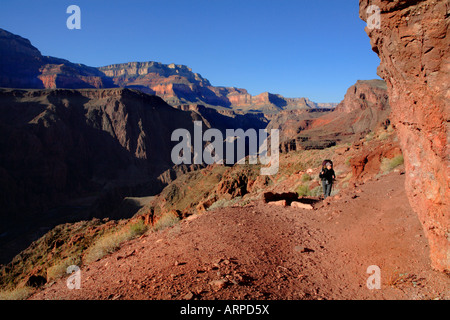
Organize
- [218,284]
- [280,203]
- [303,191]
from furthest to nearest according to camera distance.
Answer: [303,191]
[280,203]
[218,284]

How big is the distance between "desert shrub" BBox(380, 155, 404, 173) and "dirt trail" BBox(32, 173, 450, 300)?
4159 millimetres

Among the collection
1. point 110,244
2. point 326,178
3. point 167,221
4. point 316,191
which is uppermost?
point 326,178

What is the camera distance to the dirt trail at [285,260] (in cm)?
355

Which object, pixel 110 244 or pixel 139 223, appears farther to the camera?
pixel 139 223

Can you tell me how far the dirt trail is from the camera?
3.55 metres

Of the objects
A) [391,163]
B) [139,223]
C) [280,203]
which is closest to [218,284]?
[280,203]

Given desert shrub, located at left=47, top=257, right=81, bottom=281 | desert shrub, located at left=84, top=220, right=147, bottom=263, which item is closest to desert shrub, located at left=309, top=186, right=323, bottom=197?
desert shrub, located at left=84, top=220, right=147, bottom=263

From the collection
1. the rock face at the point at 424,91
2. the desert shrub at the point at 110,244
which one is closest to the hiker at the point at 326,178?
Result: the rock face at the point at 424,91

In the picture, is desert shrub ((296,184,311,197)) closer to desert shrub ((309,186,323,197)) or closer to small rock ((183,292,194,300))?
desert shrub ((309,186,323,197))

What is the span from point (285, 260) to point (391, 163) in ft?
26.3

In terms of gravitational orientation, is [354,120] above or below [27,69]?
below

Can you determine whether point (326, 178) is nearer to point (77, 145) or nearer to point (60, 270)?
point (60, 270)

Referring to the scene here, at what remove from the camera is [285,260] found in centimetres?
457

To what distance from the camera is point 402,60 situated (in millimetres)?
3404
